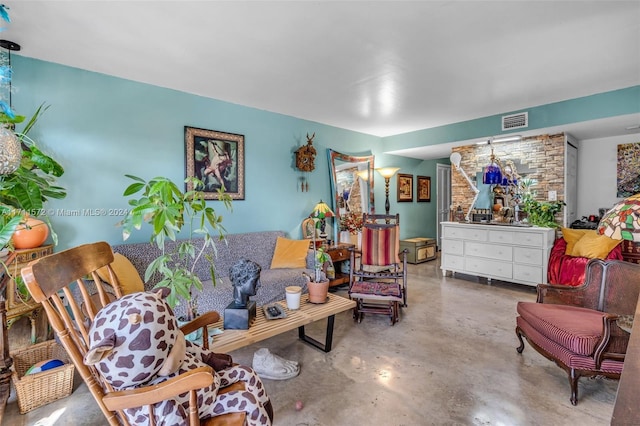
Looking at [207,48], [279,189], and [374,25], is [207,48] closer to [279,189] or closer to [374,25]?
[374,25]

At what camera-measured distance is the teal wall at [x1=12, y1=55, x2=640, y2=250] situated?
2695mm

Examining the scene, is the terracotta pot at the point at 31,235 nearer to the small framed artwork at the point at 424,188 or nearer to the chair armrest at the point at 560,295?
the chair armrest at the point at 560,295

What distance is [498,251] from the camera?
4.41 m

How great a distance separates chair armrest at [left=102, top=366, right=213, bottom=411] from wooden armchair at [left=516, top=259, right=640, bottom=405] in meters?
2.11

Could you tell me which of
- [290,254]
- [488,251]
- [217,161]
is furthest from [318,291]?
[488,251]

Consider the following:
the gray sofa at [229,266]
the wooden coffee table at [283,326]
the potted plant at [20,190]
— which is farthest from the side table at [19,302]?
the wooden coffee table at [283,326]

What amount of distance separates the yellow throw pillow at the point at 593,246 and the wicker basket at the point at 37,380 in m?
5.11

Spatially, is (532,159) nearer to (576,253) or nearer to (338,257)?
(576,253)

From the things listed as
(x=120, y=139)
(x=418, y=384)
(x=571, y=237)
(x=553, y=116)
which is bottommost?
(x=418, y=384)

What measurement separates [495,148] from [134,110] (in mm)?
5214

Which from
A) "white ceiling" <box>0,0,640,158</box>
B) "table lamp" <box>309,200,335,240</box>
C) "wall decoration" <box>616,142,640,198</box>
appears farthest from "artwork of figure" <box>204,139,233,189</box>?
"wall decoration" <box>616,142,640,198</box>

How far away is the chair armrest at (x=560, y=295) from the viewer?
7.84ft

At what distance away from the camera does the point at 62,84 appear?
271 cm

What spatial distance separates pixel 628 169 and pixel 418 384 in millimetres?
4928
